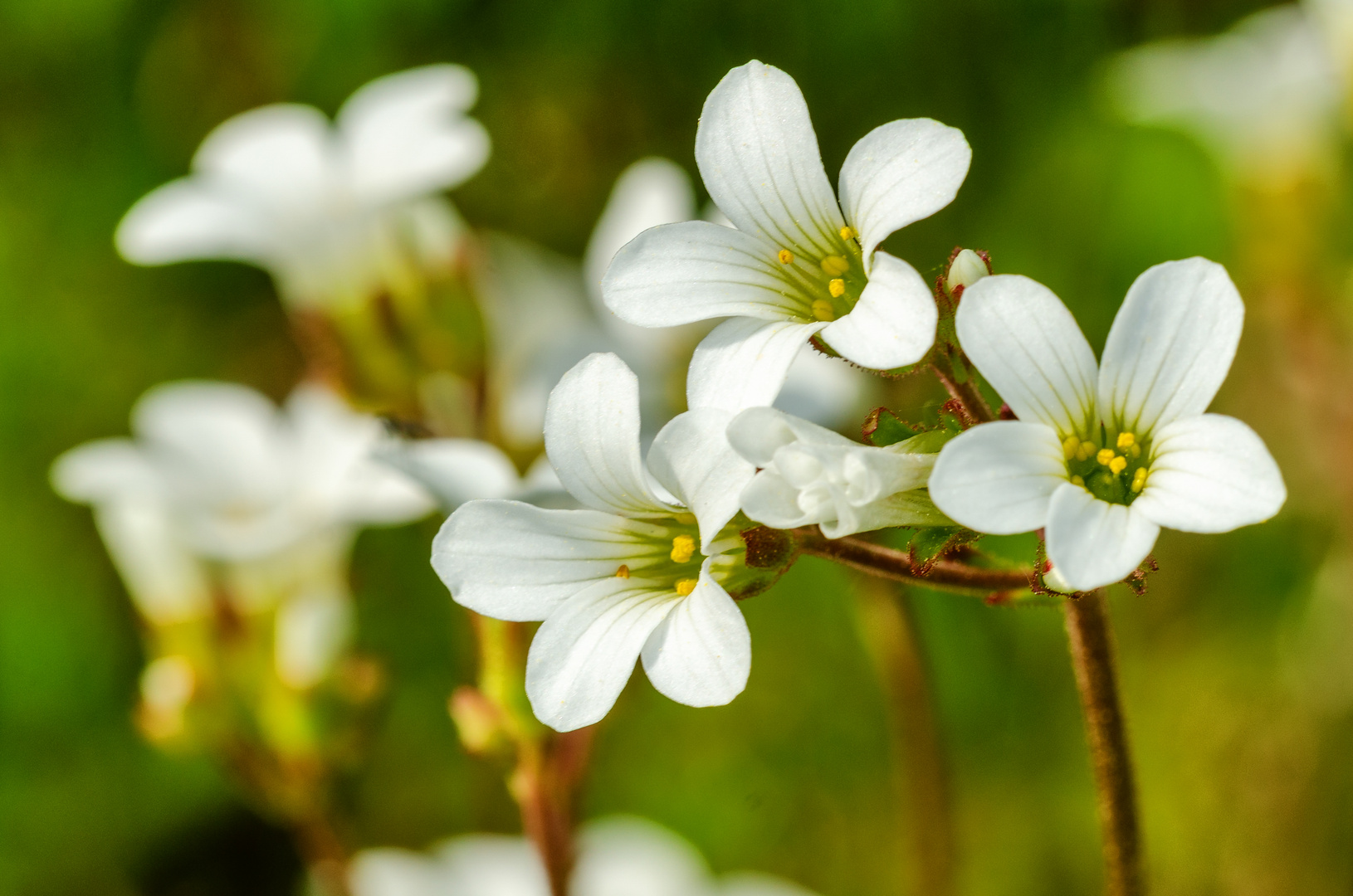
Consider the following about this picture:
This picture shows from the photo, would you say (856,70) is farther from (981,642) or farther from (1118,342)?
(1118,342)

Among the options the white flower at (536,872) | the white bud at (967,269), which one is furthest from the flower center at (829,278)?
the white flower at (536,872)

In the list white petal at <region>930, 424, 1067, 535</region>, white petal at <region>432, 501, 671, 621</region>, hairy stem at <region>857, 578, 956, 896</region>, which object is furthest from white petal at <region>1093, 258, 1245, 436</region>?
hairy stem at <region>857, 578, 956, 896</region>

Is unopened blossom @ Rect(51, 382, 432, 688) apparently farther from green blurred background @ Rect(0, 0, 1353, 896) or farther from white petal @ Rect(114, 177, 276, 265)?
green blurred background @ Rect(0, 0, 1353, 896)

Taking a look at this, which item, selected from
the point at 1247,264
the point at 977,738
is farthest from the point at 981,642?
the point at 1247,264

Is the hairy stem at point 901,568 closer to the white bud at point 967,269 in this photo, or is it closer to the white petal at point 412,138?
the white bud at point 967,269

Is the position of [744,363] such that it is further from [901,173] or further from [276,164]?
[276,164]

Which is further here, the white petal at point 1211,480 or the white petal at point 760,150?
the white petal at point 760,150
